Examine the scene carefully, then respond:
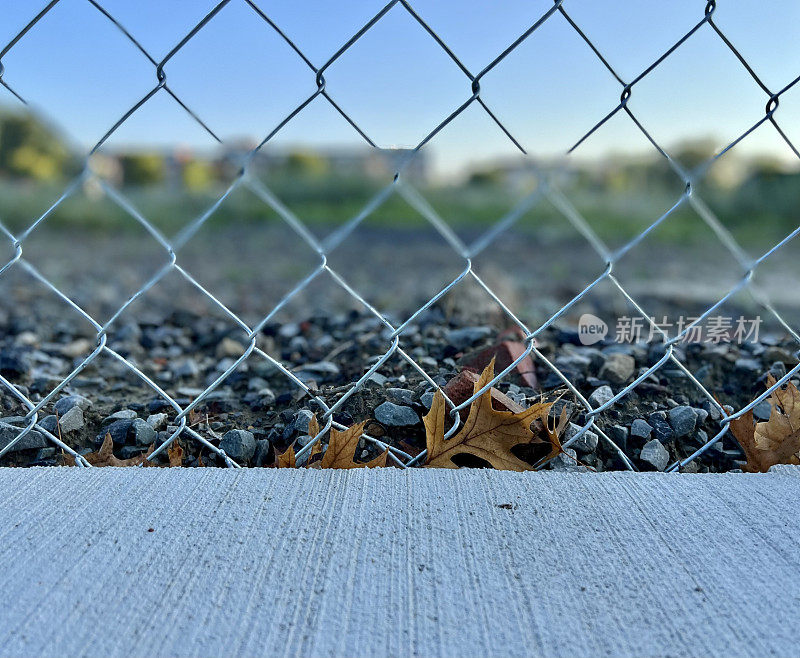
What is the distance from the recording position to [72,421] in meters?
1.41

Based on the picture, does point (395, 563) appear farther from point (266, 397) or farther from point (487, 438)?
point (266, 397)

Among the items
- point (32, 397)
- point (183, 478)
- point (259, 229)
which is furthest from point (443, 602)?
point (259, 229)

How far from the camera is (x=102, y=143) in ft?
3.64

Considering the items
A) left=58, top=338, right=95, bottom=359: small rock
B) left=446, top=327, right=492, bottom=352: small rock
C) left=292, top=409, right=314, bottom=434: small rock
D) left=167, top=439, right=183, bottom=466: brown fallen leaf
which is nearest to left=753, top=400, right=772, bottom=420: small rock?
left=446, top=327, right=492, bottom=352: small rock

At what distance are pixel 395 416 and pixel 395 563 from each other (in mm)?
452

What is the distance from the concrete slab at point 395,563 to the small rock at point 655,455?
16 cm

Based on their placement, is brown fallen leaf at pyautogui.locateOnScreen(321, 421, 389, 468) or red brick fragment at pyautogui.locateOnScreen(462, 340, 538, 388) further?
Answer: red brick fragment at pyautogui.locateOnScreen(462, 340, 538, 388)

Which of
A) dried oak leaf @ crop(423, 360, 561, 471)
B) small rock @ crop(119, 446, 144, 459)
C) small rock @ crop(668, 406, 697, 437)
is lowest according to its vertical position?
small rock @ crop(668, 406, 697, 437)

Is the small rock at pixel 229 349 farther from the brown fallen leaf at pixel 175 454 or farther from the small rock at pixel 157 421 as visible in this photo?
the brown fallen leaf at pixel 175 454

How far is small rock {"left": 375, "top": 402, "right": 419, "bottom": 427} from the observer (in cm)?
136

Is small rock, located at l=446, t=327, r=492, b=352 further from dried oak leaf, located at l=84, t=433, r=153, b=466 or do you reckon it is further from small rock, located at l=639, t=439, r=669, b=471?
dried oak leaf, located at l=84, t=433, r=153, b=466

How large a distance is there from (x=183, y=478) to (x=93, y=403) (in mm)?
560

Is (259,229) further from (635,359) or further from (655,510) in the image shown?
(655,510)

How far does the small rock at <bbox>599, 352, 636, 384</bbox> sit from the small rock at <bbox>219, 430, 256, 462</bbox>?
81 cm
